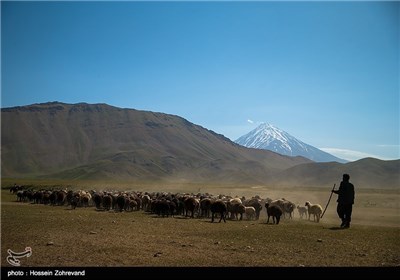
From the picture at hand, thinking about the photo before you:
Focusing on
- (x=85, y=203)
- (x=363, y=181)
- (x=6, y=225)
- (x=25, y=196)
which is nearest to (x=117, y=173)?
(x=363, y=181)

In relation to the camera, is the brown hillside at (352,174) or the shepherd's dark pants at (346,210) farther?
the brown hillside at (352,174)

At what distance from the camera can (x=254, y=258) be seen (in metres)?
11.8

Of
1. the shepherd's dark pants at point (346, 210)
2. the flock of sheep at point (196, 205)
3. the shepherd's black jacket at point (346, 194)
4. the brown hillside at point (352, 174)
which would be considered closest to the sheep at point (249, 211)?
the flock of sheep at point (196, 205)

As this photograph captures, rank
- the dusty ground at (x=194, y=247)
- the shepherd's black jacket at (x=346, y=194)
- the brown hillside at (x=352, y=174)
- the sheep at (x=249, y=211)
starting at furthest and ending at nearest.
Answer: the brown hillside at (x=352, y=174), the sheep at (x=249, y=211), the shepherd's black jacket at (x=346, y=194), the dusty ground at (x=194, y=247)

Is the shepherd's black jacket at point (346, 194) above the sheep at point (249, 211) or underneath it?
above

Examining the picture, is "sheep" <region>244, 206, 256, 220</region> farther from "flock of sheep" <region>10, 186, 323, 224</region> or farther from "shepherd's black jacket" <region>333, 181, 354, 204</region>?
"shepherd's black jacket" <region>333, 181, 354, 204</region>

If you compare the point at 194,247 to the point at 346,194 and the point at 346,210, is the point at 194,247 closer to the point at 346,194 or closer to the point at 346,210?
the point at 346,194

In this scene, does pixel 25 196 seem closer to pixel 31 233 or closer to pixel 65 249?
pixel 31 233

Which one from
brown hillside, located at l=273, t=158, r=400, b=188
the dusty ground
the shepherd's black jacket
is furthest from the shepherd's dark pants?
brown hillside, located at l=273, t=158, r=400, b=188

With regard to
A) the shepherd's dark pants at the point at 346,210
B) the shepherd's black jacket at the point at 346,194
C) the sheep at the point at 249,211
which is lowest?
the sheep at the point at 249,211

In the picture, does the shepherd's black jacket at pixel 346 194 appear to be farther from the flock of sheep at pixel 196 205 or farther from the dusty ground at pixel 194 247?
the flock of sheep at pixel 196 205

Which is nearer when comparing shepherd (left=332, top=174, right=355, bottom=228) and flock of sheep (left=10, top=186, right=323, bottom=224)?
shepherd (left=332, top=174, right=355, bottom=228)

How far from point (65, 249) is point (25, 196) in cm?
3986

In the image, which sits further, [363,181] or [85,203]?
[363,181]
